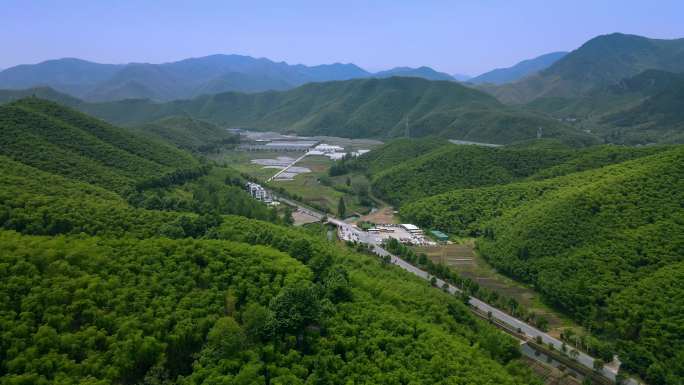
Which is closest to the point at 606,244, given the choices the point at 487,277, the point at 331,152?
the point at 487,277

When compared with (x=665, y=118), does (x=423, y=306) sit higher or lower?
lower

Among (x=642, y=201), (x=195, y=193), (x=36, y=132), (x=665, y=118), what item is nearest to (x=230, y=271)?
(x=195, y=193)

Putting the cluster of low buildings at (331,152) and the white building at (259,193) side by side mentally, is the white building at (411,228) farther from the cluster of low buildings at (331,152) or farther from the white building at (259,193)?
the cluster of low buildings at (331,152)

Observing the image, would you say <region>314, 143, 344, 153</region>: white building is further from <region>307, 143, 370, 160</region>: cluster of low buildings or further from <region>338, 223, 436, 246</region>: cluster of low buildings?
<region>338, 223, 436, 246</region>: cluster of low buildings

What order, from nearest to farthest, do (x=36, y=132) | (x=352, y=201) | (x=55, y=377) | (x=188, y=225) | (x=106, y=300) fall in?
(x=55, y=377), (x=106, y=300), (x=188, y=225), (x=36, y=132), (x=352, y=201)

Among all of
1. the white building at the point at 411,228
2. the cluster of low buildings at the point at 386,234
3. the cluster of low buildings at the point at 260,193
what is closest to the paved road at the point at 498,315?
the cluster of low buildings at the point at 386,234

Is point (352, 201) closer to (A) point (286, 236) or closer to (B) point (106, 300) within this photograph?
(A) point (286, 236)
